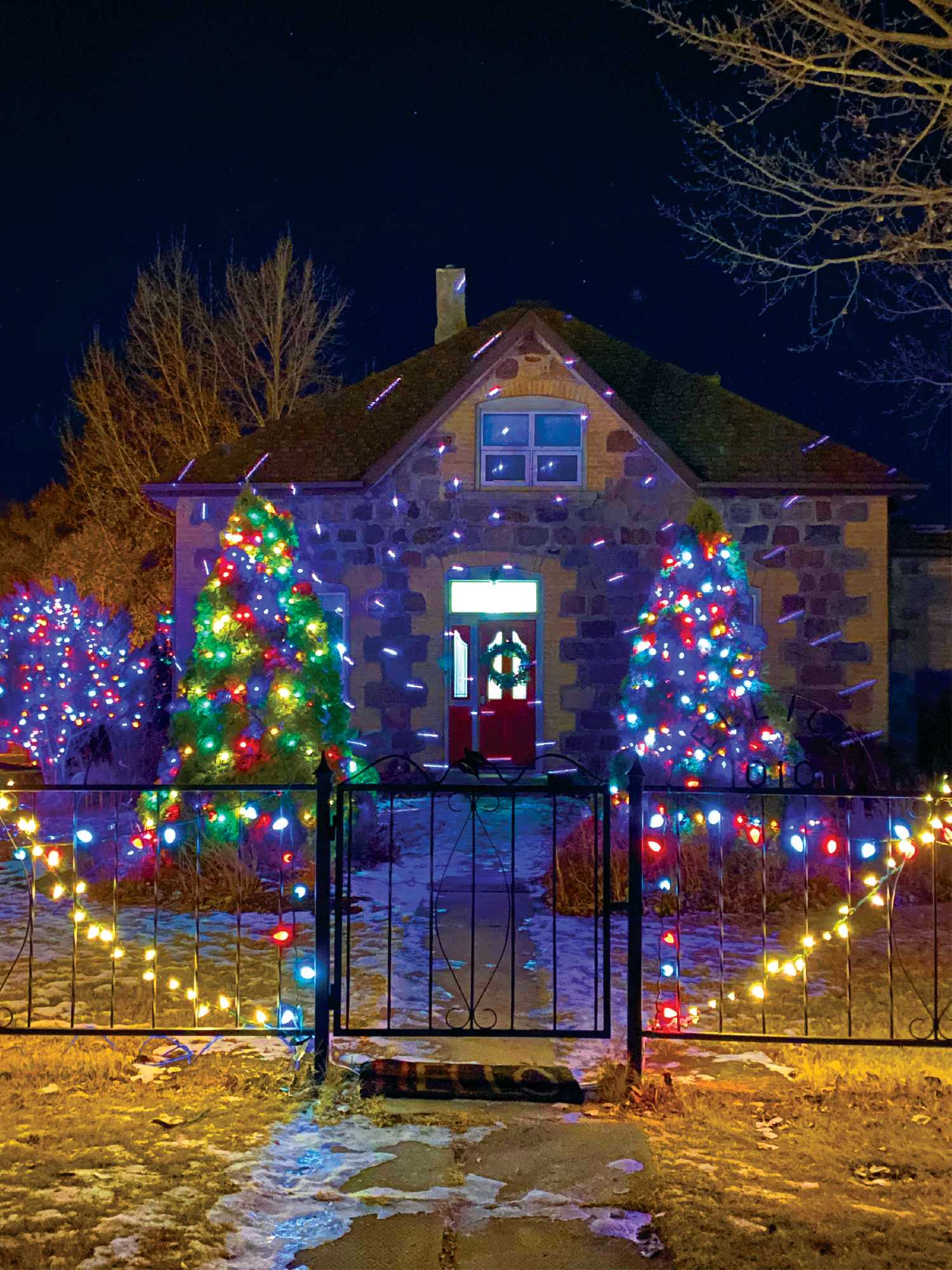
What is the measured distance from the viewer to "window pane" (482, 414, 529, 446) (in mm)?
16656

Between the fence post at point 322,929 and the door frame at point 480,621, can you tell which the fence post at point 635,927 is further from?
the door frame at point 480,621

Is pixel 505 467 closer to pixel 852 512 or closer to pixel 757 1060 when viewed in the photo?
pixel 852 512

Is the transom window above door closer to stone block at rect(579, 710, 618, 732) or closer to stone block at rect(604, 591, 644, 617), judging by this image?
stone block at rect(604, 591, 644, 617)

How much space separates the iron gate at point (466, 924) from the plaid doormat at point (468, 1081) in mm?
207

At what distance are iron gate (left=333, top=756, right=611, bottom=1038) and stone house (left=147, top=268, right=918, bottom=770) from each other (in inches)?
121

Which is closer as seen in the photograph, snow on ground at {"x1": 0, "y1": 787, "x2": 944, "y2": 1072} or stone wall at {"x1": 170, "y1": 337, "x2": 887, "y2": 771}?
snow on ground at {"x1": 0, "y1": 787, "x2": 944, "y2": 1072}

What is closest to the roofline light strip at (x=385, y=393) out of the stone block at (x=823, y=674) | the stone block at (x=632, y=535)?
the stone block at (x=632, y=535)

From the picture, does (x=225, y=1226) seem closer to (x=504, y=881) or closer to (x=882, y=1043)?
(x=882, y=1043)

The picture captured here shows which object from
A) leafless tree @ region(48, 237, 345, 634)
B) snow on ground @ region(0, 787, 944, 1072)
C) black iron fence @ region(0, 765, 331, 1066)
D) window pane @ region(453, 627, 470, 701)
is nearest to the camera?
black iron fence @ region(0, 765, 331, 1066)

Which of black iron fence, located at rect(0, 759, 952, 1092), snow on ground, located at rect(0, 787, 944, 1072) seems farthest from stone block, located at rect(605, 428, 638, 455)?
snow on ground, located at rect(0, 787, 944, 1072)

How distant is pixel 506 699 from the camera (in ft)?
54.6

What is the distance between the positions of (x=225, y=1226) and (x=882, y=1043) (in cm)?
328

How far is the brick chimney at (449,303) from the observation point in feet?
69.0

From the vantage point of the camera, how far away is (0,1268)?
154 inches
